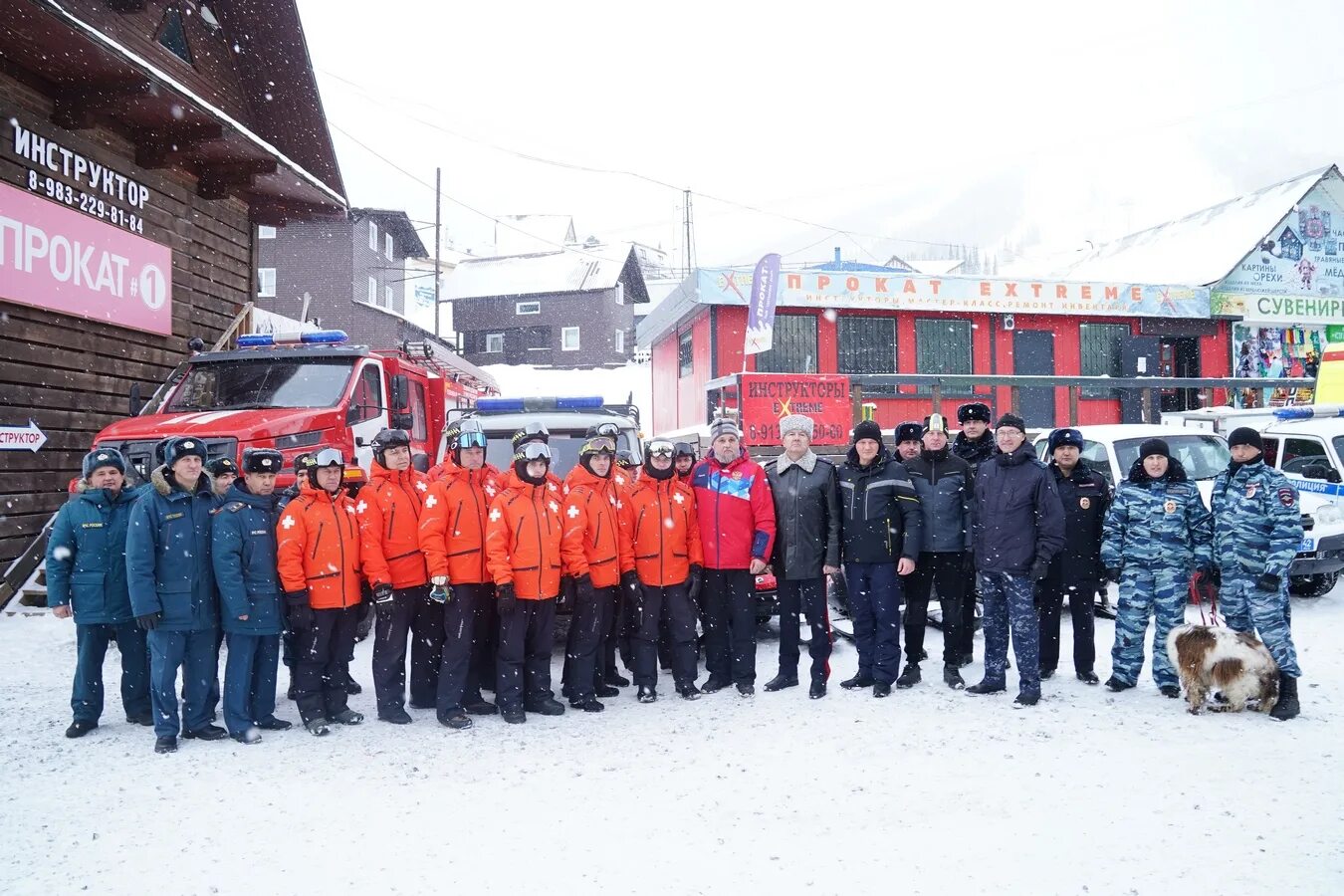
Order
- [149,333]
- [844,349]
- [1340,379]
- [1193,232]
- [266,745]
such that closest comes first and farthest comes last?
[266,745]
[149,333]
[1340,379]
[844,349]
[1193,232]

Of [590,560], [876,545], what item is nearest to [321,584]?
[590,560]

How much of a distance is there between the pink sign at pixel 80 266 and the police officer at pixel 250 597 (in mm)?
5661

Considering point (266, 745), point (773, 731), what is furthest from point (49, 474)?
point (773, 731)

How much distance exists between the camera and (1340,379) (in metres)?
12.8

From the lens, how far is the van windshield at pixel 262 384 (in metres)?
8.65

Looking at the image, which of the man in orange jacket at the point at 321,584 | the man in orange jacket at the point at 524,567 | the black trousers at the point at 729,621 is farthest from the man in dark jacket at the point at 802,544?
the man in orange jacket at the point at 321,584

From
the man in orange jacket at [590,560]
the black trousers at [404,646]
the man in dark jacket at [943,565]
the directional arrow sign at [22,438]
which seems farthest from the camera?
the directional arrow sign at [22,438]

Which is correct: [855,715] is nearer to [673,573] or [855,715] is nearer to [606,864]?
[673,573]

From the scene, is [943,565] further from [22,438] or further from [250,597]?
[22,438]

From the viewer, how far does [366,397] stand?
9047 millimetres

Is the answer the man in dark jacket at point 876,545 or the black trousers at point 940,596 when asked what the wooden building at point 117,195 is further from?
the black trousers at point 940,596

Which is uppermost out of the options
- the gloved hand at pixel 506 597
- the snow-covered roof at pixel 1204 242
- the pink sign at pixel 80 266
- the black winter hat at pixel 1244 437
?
the snow-covered roof at pixel 1204 242

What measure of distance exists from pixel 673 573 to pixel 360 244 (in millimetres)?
32953

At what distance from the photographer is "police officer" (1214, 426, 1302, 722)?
5332 millimetres
